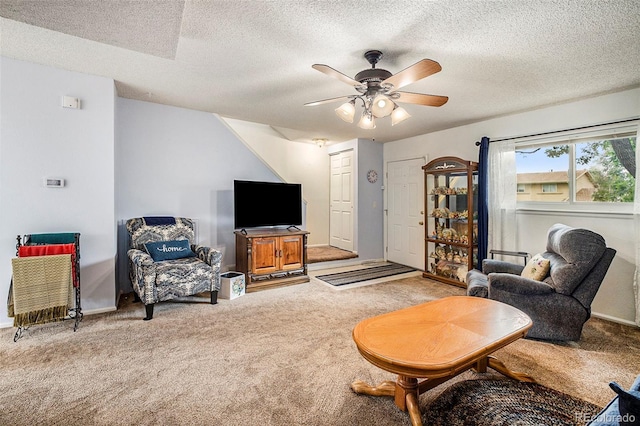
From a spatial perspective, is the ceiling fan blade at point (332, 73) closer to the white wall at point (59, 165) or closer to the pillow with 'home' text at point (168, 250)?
the white wall at point (59, 165)

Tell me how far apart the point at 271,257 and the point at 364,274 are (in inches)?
63.5

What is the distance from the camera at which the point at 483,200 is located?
13.8ft

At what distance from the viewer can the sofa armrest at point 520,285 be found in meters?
2.68

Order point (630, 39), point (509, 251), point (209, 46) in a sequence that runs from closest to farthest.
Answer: point (630, 39)
point (209, 46)
point (509, 251)

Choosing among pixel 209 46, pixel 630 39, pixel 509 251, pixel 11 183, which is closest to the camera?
pixel 630 39

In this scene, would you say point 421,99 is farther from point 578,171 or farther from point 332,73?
point 578,171

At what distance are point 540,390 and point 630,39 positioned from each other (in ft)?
8.33

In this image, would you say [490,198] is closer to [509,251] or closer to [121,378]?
[509,251]

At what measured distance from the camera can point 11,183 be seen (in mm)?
2809

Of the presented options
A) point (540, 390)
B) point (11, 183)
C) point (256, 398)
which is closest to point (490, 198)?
point (540, 390)

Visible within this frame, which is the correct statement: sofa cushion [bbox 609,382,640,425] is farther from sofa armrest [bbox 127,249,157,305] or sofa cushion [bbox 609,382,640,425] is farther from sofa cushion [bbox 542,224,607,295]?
sofa armrest [bbox 127,249,157,305]

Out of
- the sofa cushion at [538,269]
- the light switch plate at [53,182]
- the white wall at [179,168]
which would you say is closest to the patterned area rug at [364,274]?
the white wall at [179,168]

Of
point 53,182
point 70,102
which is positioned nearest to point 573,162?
point 70,102

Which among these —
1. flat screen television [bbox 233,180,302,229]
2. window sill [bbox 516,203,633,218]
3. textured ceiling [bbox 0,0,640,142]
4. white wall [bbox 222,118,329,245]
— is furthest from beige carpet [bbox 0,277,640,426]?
white wall [bbox 222,118,329,245]
